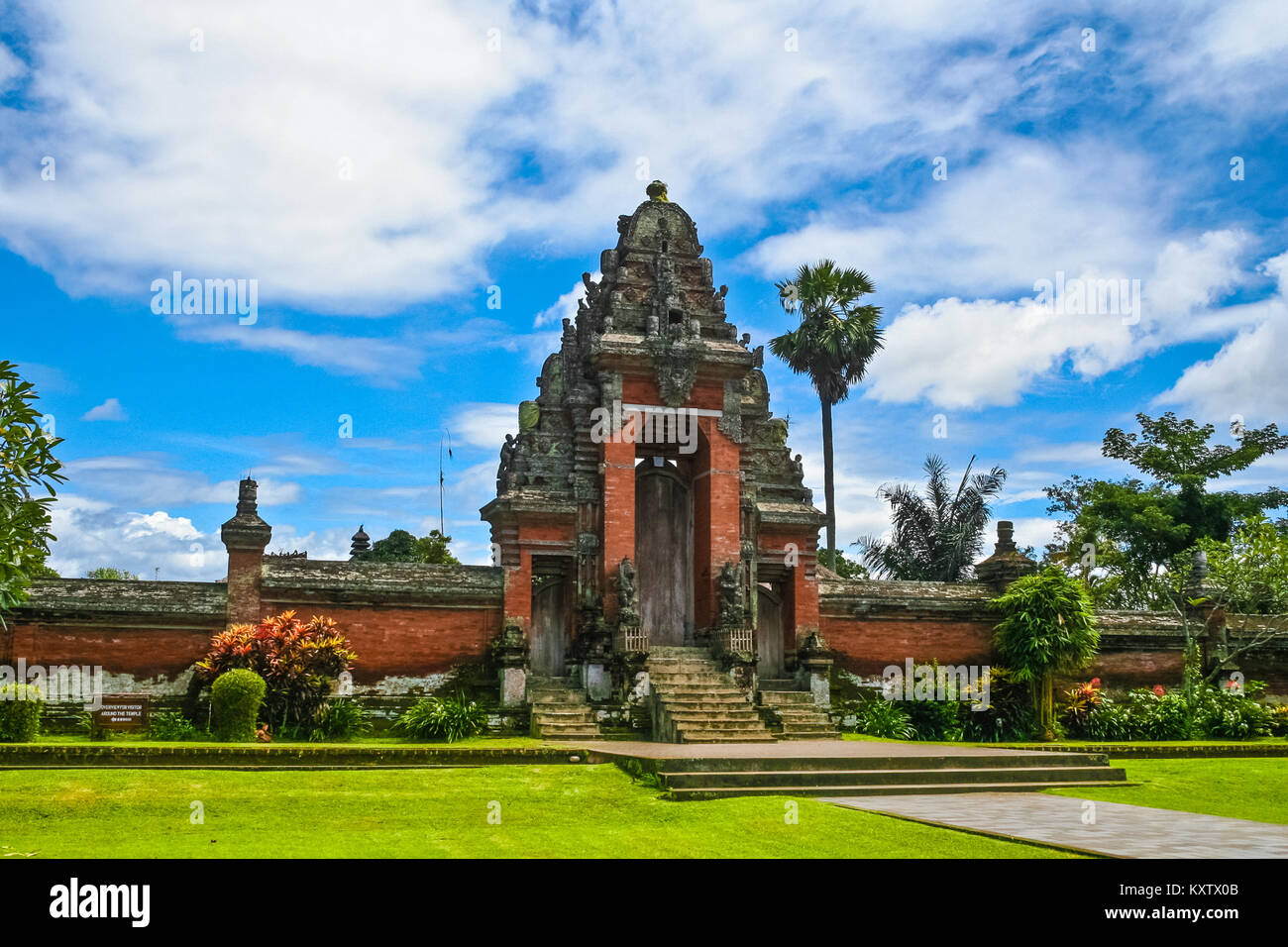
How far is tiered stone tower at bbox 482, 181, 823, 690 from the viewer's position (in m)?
20.0

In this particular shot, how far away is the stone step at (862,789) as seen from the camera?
486 inches

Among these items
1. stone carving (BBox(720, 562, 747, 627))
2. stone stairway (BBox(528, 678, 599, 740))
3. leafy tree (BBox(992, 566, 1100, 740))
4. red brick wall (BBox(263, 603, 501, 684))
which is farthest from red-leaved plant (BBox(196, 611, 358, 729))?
leafy tree (BBox(992, 566, 1100, 740))

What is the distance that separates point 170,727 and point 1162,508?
2850 cm

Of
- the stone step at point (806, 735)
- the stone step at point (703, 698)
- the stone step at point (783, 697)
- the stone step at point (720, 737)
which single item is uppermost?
the stone step at point (703, 698)

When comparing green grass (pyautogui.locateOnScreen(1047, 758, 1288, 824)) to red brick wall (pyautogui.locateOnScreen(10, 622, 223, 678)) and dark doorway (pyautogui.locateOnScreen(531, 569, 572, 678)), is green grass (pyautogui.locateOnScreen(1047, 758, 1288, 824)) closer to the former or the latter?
dark doorway (pyautogui.locateOnScreen(531, 569, 572, 678))

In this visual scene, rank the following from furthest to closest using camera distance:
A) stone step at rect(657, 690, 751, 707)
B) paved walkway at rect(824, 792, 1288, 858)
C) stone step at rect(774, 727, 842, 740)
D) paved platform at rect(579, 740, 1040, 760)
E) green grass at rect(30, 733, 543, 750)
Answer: stone step at rect(774, 727, 842, 740)
stone step at rect(657, 690, 751, 707)
green grass at rect(30, 733, 543, 750)
paved platform at rect(579, 740, 1040, 760)
paved walkway at rect(824, 792, 1288, 858)

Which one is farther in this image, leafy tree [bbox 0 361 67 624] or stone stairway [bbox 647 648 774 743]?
stone stairway [bbox 647 648 774 743]

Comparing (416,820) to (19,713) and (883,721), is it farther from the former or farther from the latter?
(883,721)

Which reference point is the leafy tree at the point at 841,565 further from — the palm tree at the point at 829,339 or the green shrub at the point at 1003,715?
the green shrub at the point at 1003,715

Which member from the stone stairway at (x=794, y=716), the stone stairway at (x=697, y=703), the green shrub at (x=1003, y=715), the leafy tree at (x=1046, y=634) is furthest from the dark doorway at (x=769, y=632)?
the leafy tree at (x=1046, y=634)

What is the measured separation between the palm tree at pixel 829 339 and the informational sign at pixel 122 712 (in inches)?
809

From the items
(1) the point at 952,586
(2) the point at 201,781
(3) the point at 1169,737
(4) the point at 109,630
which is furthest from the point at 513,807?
(3) the point at 1169,737

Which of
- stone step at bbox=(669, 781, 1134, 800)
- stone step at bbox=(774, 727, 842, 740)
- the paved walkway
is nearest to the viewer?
the paved walkway
